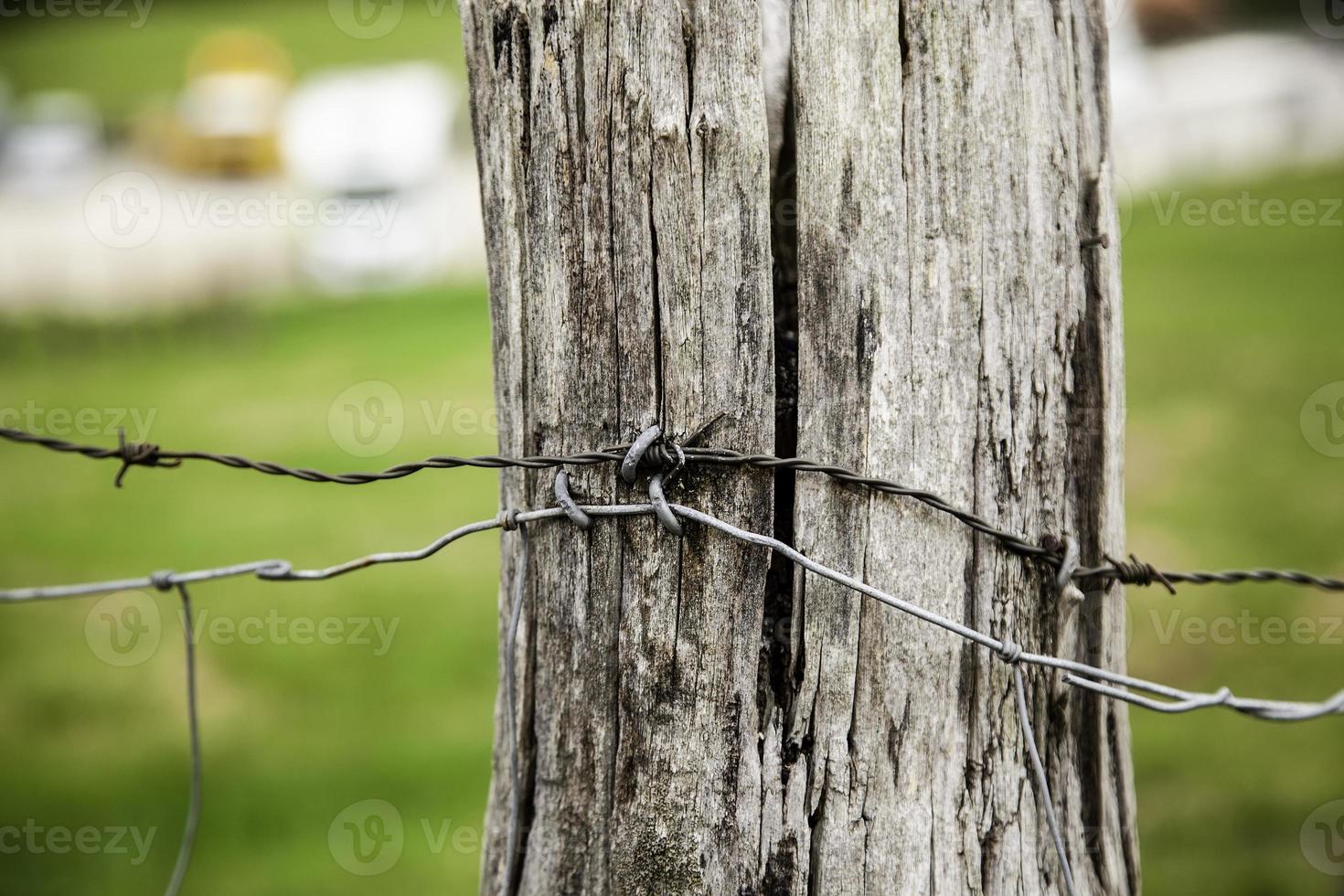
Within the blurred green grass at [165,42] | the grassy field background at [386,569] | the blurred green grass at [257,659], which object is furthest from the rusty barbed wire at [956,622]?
the blurred green grass at [165,42]

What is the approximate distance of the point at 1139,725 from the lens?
4613 millimetres

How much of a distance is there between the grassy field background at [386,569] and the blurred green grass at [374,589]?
20 mm

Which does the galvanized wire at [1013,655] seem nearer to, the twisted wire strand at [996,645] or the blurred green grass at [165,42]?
the twisted wire strand at [996,645]

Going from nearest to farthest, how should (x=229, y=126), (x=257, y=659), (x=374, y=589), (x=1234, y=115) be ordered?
(x=257, y=659) → (x=374, y=589) → (x=1234, y=115) → (x=229, y=126)

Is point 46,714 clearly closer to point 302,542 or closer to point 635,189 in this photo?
point 302,542

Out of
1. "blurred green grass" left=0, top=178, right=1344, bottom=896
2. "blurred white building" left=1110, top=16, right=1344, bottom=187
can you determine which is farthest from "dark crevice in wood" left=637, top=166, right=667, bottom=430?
"blurred white building" left=1110, top=16, right=1344, bottom=187

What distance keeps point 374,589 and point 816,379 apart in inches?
210

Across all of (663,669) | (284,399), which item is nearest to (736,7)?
(663,669)

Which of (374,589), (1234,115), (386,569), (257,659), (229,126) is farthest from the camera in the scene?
(229,126)

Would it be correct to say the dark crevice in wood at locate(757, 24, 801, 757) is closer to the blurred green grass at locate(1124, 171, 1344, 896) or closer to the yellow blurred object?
the blurred green grass at locate(1124, 171, 1344, 896)

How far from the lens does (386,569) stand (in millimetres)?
6598

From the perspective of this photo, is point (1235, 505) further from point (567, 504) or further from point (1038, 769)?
point (567, 504)

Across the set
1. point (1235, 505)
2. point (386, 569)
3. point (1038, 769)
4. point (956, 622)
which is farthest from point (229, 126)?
point (1038, 769)

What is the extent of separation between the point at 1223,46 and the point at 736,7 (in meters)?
24.5
